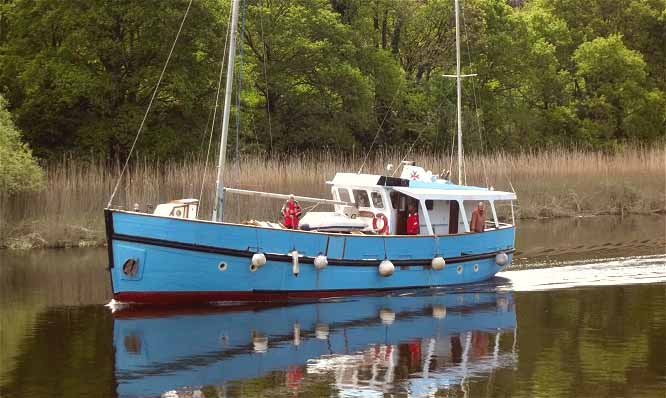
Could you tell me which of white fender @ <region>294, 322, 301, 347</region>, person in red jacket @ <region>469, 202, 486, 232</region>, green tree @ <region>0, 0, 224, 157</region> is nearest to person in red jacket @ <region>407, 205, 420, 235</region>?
person in red jacket @ <region>469, 202, 486, 232</region>

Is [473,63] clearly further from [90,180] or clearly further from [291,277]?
[291,277]

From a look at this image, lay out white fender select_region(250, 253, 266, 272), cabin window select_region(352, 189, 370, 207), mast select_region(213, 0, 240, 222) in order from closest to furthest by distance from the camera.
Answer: white fender select_region(250, 253, 266, 272) → mast select_region(213, 0, 240, 222) → cabin window select_region(352, 189, 370, 207)

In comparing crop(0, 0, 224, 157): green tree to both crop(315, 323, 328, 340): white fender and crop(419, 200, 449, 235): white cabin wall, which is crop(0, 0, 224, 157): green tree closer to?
crop(419, 200, 449, 235): white cabin wall

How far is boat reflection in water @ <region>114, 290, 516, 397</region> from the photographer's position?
1767 centimetres

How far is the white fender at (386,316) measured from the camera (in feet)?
74.9

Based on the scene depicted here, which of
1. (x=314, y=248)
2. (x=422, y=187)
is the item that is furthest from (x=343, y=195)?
(x=314, y=248)

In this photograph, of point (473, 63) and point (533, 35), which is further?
point (533, 35)

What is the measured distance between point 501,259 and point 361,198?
373 cm

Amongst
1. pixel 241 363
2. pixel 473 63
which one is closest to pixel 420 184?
pixel 241 363

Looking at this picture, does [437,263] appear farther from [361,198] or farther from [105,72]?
[105,72]

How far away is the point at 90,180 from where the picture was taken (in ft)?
116

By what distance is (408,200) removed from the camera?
2673 cm

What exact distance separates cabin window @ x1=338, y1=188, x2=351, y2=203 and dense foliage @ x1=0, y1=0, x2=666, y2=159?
9759 millimetres

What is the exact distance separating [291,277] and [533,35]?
3916 cm
